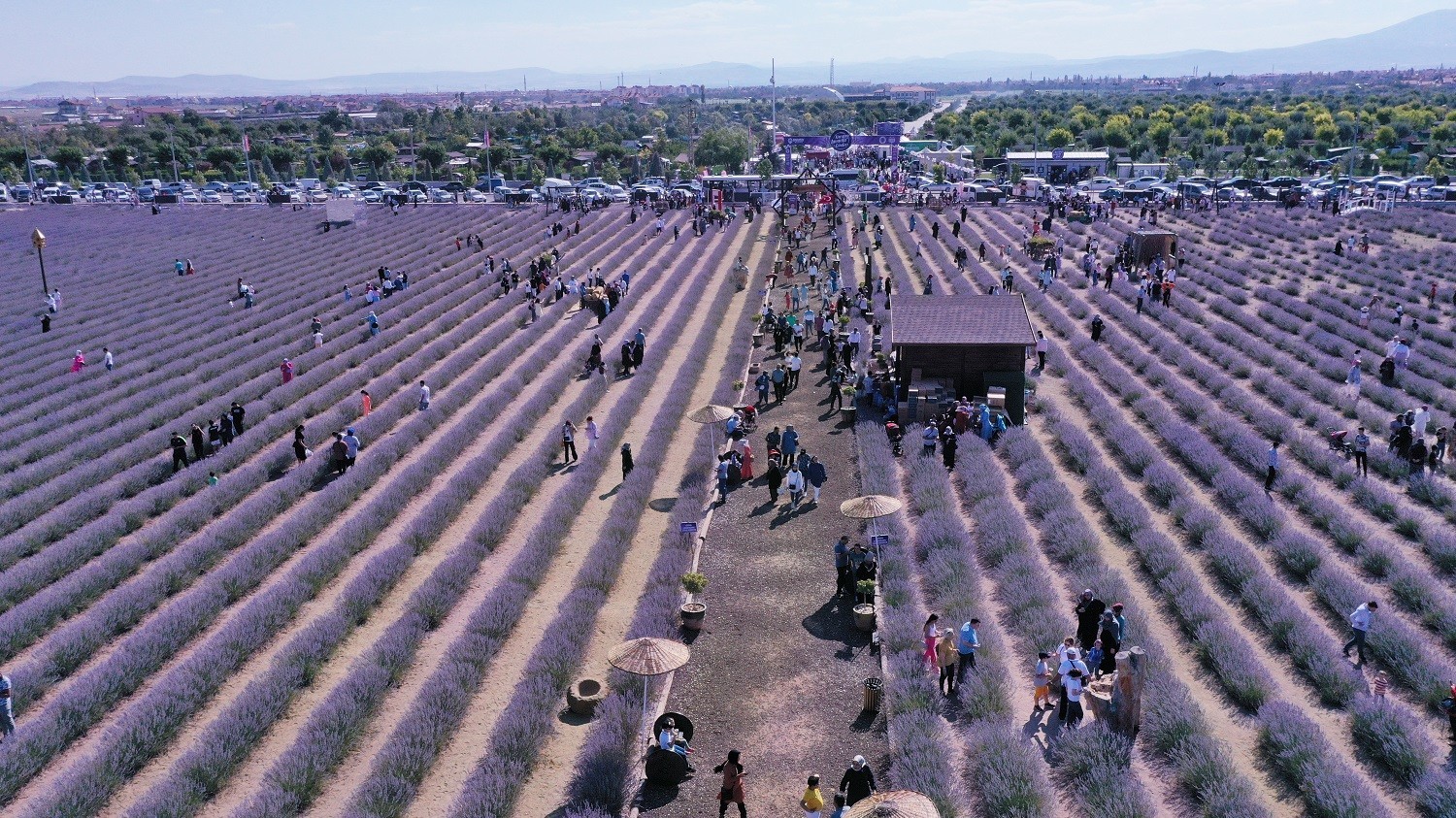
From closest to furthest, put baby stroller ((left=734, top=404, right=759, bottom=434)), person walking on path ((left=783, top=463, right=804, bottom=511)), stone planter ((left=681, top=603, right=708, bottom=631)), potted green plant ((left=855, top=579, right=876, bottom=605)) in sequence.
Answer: stone planter ((left=681, top=603, right=708, bottom=631)) → potted green plant ((left=855, top=579, right=876, bottom=605)) → person walking on path ((left=783, top=463, right=804, bottom=511)) → baby stroller ((left=734, top=404, right=759, bottom=434))

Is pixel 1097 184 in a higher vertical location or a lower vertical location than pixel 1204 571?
higher

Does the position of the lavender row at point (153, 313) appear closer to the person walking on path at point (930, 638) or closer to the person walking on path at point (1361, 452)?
the person walking on path at point (930, 638)

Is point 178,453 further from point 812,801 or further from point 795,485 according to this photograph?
point 812,801

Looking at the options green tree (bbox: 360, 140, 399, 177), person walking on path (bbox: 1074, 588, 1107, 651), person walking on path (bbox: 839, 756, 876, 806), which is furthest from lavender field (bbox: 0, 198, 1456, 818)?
green tree (bbox: 360, 140, 399, 177)

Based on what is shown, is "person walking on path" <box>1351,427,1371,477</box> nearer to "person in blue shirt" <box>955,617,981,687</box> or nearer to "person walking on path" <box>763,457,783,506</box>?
"person walking on path" <box>763,457,783,506</box>

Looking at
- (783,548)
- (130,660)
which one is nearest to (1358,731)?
(783,548)

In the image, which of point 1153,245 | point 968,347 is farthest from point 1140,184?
point 968,347
